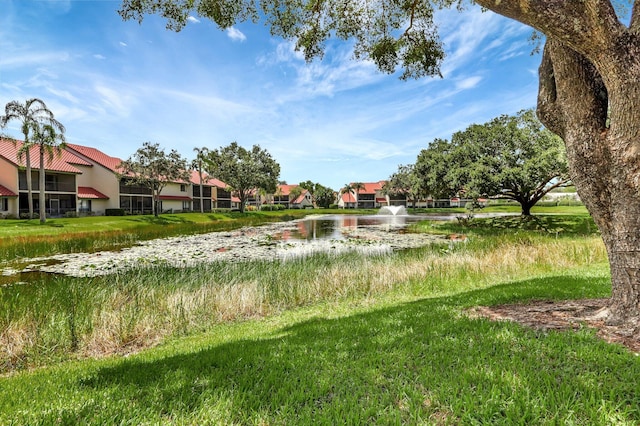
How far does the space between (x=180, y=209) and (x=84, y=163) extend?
15860mm

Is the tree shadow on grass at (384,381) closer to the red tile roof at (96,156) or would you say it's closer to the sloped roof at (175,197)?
the red tile roof at (96,156)

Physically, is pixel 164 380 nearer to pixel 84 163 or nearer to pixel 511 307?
pixel 511 307

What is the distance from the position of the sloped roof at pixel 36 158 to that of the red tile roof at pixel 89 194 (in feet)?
10.6

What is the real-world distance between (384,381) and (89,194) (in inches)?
1844

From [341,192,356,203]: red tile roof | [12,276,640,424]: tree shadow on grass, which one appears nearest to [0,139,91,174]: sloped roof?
[12,276,640,424]: tree shadow on grass

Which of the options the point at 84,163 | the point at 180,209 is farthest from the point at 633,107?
the point at 180,209

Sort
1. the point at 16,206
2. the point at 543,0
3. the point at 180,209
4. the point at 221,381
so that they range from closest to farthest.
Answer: the point at 221,381 → the point at 543,0 → the point at 16,206 → the point at 180,209

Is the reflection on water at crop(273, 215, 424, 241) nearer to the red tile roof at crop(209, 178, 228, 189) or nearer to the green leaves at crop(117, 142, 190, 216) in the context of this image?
the green leaves at crop(117, 142, 190, 216)

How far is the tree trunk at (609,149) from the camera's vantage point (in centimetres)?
371

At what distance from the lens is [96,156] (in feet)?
141

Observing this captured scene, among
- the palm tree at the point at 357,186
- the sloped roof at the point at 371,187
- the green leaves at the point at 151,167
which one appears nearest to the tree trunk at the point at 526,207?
the green leaves at the point at 151,167

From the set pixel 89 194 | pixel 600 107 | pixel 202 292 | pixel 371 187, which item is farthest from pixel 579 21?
pixel 371 187

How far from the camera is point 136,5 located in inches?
277

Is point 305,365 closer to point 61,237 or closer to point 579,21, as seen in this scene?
point 579,21
